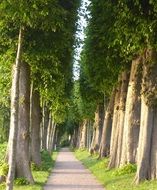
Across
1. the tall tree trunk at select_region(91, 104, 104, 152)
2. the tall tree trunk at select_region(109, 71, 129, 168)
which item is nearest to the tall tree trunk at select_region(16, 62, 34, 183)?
the tall tree trunk at select_region(109, 71, 129, 168)

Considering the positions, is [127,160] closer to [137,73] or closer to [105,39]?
[137,73]

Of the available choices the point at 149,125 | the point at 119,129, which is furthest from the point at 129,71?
the point at 149,125

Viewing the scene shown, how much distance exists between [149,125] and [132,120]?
4.74 m

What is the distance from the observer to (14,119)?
13711 mm

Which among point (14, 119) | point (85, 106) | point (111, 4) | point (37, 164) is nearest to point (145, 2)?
point (111, 4)

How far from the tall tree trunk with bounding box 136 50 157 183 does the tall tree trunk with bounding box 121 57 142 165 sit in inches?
139

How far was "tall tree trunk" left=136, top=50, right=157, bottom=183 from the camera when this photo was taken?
20.5 m

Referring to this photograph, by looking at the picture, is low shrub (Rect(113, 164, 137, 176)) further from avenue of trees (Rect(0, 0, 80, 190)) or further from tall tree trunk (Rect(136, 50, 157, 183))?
avenue of trees (Rect(0, 0, 80, 190))

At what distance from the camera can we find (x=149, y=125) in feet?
68.2

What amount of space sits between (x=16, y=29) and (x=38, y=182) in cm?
647

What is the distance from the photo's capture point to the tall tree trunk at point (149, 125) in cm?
2045

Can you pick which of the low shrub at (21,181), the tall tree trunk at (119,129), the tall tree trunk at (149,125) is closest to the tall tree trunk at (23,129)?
the low shrub at (21,181)

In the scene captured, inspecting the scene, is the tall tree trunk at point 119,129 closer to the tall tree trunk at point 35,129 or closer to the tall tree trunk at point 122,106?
the tall tree trunk at point 122,106

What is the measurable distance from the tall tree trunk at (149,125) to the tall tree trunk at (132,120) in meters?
3.54
